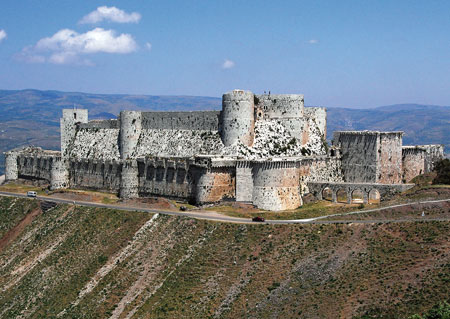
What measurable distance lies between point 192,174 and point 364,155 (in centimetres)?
2570

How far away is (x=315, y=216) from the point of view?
75750mm

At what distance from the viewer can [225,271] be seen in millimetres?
64375

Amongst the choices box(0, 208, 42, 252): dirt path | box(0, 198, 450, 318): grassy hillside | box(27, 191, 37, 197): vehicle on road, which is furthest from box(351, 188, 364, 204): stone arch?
box(27, 191, 37, 197): vehicle on road

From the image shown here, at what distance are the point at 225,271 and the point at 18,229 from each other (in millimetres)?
44556

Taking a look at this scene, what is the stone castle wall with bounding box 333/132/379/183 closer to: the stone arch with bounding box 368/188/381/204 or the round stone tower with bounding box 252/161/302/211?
the stone arch with bounding box 368/188/381/204

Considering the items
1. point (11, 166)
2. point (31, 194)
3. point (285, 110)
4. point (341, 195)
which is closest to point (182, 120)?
point (285, 110)

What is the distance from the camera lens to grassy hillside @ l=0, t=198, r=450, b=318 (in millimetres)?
54781

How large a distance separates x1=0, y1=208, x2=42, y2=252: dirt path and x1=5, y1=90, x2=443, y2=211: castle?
35.3ft

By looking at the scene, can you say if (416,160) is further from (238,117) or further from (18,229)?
(18,229)

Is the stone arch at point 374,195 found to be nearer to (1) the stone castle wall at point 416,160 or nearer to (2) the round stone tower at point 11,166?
(1) the stone castle wall at point 416,160

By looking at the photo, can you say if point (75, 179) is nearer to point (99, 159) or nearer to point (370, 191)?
point (99, 159)

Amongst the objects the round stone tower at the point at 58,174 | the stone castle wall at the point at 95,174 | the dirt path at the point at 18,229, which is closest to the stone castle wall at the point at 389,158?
the stone castle wall at the point at 95,174

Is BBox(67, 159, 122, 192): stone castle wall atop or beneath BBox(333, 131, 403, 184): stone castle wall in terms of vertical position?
beneath

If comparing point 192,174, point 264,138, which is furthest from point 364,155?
point 192,174
